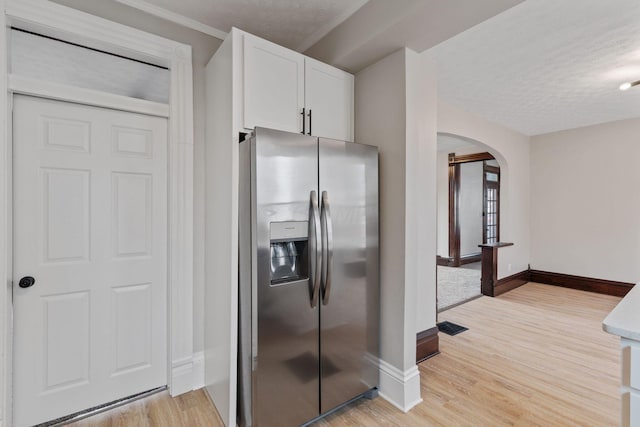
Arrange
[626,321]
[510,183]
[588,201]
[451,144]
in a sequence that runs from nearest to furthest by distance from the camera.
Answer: [626,321] → [588,201] → [510,183] → [451,144]

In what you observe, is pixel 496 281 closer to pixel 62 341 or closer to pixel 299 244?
pixel 299 244

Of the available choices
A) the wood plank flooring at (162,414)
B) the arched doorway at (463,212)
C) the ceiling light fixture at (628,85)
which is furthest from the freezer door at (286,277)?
the arched doorway at (463,212)

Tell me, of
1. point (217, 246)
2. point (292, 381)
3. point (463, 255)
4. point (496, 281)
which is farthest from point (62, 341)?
point (463, 255)

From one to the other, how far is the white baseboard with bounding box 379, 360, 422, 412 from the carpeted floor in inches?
86.2

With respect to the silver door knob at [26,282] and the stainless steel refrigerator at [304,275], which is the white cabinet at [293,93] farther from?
the silver door knob at [26,282]

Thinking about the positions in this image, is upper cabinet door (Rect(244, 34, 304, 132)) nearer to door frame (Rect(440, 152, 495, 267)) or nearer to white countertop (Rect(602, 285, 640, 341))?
white countertop (Rect(602, 285, 640, 341))

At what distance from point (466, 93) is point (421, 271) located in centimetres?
222

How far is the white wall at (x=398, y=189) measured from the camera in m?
2.06

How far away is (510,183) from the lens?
502cm

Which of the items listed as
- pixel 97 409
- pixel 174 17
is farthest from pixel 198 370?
pixel 174 17

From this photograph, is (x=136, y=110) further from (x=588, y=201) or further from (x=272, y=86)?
(x=588, y=201)

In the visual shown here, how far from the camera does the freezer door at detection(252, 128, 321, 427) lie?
65.9 inches

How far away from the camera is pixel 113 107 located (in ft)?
6.56

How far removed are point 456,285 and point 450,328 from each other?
6.94ft
